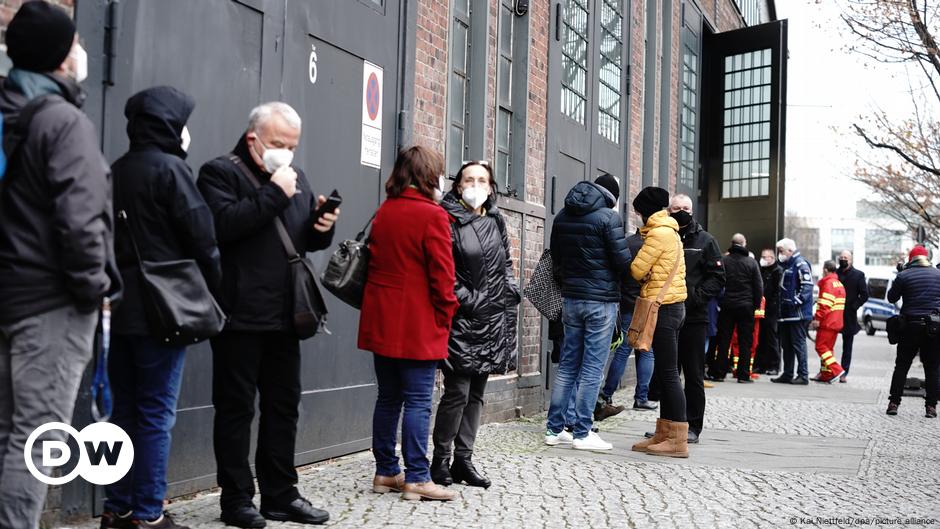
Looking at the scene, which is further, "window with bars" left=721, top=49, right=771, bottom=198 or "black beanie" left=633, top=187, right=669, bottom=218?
"window with bars" left=721, top=49, right=771, bottom=198

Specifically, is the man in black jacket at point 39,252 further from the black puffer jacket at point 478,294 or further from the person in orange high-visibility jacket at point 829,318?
the person in orange high-visibility jacket at point 829,318

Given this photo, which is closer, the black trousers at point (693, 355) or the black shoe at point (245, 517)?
the black shoe at point (245, 517)

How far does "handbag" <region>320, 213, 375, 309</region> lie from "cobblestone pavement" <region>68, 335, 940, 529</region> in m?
1.07

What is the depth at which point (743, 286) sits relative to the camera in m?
14.4

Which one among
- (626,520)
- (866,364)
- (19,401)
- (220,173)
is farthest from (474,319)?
(866,364)

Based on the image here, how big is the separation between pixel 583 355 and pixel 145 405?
13.8ft

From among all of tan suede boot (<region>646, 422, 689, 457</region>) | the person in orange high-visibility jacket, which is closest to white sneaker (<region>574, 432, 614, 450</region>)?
tan suede boot (<region>646, 422, 689, 457</region>)

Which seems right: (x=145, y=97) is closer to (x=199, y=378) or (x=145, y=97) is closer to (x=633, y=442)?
(x=199, y=378)

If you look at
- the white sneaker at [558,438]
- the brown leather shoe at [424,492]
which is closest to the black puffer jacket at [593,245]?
the white sneaker at [558,438]

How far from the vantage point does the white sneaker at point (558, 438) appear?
8.01m

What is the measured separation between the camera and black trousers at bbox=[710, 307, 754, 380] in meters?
14.5

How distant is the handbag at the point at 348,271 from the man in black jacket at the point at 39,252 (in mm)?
1899

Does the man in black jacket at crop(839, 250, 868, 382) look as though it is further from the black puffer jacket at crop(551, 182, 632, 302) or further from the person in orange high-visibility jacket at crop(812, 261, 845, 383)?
the black puffer jacket at crop(551, 182, 632, 302)

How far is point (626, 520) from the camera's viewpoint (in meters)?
5.38
